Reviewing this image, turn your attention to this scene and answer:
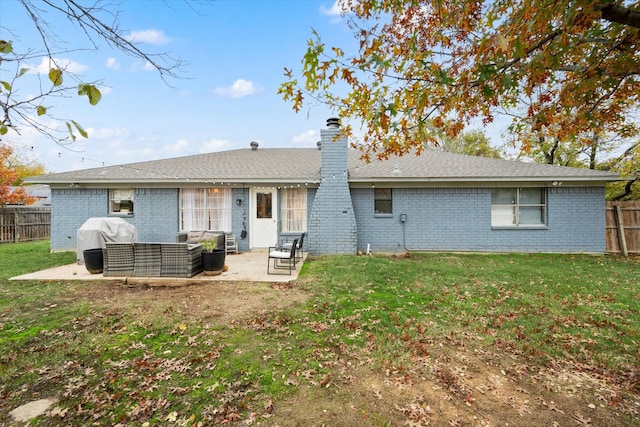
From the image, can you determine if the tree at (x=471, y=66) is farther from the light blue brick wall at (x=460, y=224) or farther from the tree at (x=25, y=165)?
the tree at (x=25, y=165)

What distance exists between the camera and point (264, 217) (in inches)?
410

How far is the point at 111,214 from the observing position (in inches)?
410

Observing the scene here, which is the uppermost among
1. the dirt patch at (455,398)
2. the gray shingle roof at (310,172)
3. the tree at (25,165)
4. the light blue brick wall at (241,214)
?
the tree at (25,165)

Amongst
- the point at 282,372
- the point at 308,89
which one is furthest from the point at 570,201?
the point at 282,372

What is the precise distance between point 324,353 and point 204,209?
8.55 meters

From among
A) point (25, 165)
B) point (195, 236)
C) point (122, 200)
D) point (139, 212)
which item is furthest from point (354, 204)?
point (25, 165)

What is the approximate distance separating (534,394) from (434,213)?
7961 millimetres

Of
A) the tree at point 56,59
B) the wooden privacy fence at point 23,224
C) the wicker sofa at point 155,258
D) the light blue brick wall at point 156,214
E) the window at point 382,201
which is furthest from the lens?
the wooden privacy fence at point 23,224

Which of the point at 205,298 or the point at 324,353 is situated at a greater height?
the point at 205,298

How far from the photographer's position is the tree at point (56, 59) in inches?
60.1

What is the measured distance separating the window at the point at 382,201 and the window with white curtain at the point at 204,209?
5.36m

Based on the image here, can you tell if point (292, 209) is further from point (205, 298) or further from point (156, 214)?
point (205, 298)

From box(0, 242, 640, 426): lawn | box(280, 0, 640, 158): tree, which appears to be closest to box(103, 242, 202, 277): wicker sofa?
box(0, 242, 640, 426): lawn

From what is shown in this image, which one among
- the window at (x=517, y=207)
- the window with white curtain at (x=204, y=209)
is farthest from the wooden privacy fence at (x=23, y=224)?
the window at (x=517, y=207)
